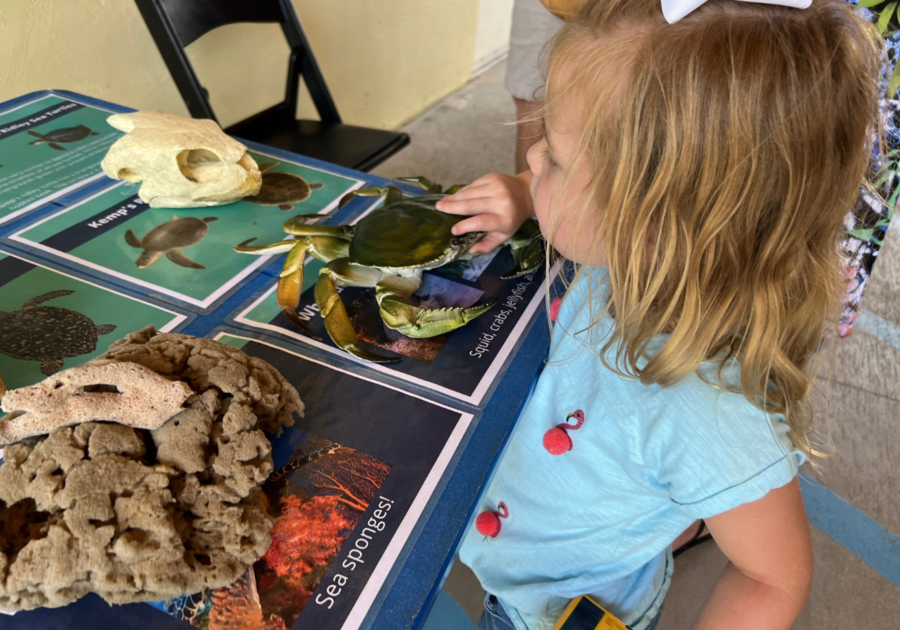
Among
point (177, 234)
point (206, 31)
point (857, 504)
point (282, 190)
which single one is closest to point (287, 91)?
point (206, 31)

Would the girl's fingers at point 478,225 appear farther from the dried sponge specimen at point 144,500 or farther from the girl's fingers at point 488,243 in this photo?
the dried sponge specimen at point 144,500

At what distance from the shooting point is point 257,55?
6.15ft

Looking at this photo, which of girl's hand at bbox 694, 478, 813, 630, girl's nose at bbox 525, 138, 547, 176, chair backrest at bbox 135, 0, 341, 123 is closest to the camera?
girl's hand at bbox 694, 478, 813, 630

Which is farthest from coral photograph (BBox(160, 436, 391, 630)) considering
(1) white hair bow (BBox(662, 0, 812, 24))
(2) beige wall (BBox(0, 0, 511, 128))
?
(2) beige wall (BBox(0, 0, 511, 128))

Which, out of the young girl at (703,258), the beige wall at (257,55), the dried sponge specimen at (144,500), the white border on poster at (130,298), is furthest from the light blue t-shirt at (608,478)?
the beige wall at (257,55)

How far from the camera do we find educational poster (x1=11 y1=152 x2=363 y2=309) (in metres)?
0.80

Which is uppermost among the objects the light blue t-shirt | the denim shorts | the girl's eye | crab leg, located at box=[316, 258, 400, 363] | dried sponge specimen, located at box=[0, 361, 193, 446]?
the girl's eye

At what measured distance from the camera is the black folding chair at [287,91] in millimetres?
1306

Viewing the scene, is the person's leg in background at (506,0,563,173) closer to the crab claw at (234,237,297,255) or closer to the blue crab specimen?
the blue crab specimen

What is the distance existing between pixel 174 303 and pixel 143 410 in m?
0.28

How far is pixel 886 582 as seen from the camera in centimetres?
118

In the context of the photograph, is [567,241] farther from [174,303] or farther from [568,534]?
[174,303]

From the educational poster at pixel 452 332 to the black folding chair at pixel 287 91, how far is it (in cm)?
75

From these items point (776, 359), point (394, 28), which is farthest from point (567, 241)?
point (394, 28)
